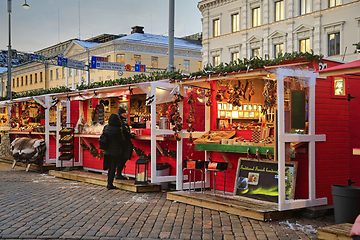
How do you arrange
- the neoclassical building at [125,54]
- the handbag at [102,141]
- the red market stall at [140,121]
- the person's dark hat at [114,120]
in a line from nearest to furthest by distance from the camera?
1. the red market stall at [140,121]
2. the handbag at [102,141]
3. the person's dark hat at [114,120]
4. the neoclassical building at [125,54]

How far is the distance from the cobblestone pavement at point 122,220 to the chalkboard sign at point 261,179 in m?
0.65

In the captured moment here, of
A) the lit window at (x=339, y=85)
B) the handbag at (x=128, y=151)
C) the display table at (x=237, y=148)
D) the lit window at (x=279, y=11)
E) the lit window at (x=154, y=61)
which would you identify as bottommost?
the handbag at (x=128, y=151)

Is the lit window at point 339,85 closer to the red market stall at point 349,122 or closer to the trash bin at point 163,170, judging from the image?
the red market stall at point 349,122

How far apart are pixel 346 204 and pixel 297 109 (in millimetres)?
1864

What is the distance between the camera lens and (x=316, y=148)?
7082mm

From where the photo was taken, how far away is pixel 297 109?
6.93m

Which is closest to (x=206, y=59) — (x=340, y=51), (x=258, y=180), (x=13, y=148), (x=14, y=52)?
(x=340, y=51)

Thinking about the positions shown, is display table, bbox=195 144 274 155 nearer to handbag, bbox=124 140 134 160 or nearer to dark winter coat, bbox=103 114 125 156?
handbag, bbox=124 140 134 160

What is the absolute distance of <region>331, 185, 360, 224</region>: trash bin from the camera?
578cm

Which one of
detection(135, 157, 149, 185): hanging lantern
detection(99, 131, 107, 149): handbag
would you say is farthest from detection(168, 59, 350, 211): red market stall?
detection(99, 131, 107, 149): handbag

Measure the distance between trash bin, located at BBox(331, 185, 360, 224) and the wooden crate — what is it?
307 centimetres

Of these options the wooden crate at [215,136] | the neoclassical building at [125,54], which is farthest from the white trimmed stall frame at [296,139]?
the neoclassical building at [125,54]

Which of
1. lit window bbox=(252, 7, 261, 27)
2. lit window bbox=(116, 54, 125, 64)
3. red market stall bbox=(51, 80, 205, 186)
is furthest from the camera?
lit window bbox=(116, 54, 125, 64)

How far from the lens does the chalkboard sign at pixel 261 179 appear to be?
23.2 feet
